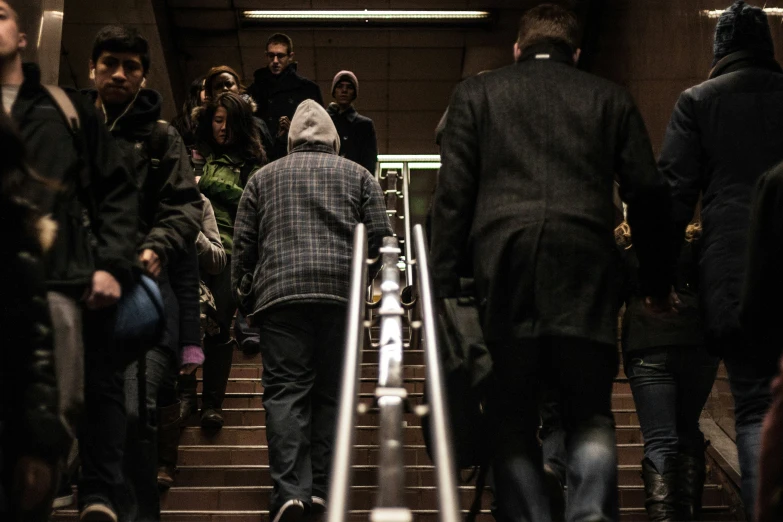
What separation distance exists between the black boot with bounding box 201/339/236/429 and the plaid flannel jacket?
3.76 ft

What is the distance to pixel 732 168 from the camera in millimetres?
4762

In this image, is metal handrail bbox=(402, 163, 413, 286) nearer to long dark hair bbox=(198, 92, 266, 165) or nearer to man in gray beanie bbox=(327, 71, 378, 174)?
man in gray beanie bbox=(327, 71, 378, 174)

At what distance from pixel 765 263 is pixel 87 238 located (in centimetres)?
207

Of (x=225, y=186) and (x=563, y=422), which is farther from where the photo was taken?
(x=225, y=186)

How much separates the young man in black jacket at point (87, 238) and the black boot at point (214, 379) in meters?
2.91

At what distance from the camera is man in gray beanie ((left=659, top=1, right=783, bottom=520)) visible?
4.31 meters

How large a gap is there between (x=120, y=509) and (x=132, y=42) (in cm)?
184

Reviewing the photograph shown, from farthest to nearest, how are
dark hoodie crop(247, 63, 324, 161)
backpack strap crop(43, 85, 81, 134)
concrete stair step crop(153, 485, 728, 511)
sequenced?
1. dark hoodie crop(247, 63, 324, 161)
2. concrete stair step crop(153, 485, 728, 511)
3. backpack strap crop(43, 85, 81, 134)

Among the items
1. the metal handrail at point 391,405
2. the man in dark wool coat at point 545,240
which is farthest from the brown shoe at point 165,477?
the man in dark wool coat at point 545,240

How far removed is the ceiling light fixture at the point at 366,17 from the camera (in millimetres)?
14844

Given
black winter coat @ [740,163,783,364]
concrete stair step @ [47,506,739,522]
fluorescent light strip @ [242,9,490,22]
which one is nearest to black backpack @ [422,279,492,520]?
black winter coat @ [740,163,783,364]

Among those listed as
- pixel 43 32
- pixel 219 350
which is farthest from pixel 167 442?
pixel 43 32

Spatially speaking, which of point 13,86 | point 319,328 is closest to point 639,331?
point 319,328

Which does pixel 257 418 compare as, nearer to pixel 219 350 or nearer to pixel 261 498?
pixel 219 350
